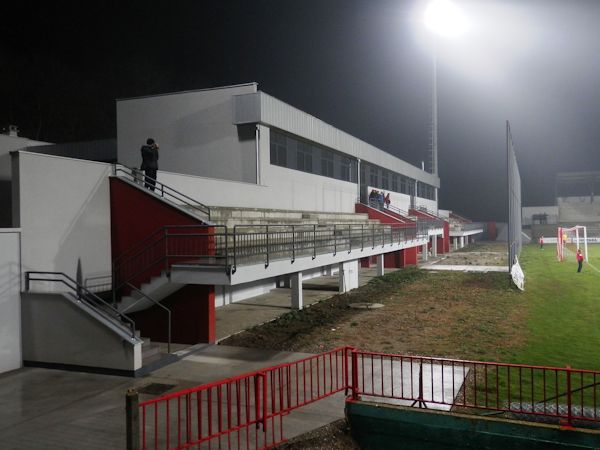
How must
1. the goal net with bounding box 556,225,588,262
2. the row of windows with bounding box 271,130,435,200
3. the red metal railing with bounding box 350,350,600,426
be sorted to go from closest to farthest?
the red metal railing with bounding box 350,350,600,426 → the row of windows with bounding box 271,130,435,200 → the goal net with bounding box 556,225,588,262

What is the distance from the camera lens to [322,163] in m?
28.9

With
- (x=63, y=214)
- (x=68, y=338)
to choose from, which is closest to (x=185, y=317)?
(x=68, y=338)

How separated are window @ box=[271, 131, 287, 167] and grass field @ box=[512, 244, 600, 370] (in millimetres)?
12168

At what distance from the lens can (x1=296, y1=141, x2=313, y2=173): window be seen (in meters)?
25.5

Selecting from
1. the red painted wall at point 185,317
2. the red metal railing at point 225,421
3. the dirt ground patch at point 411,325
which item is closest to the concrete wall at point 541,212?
the dirt ground patch at point 411,325

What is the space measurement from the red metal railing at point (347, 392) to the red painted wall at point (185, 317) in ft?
10.9

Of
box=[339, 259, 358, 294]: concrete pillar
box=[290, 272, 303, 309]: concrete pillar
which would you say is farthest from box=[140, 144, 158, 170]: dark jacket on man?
box=[339, 259, 358, 294]: concrete pillar

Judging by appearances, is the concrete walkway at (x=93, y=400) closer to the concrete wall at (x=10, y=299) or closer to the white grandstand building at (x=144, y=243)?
the concrete wall at (x=10, y=299)

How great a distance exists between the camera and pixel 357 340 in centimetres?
1362

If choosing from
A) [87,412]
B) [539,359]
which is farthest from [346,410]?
[539,359]

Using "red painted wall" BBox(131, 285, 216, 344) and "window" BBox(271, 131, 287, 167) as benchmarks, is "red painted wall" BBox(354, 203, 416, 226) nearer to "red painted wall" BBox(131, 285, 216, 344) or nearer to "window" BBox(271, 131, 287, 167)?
"window" BBox(271, 131, 287, 167)

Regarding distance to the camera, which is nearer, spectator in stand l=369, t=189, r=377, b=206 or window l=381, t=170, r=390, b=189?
spectator in stand l=369, t=189, r=377, b=206

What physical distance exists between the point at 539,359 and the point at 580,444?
213 inches

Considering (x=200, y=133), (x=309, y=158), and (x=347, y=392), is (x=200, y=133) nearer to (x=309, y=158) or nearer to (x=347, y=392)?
(x=309, y=158)
